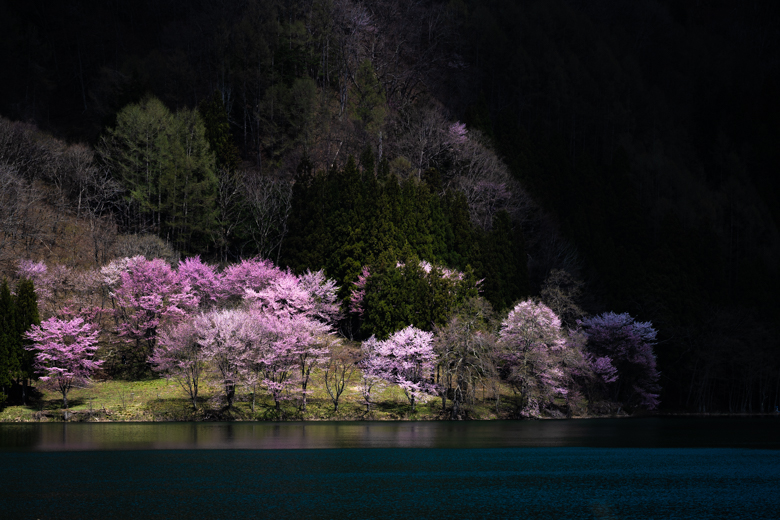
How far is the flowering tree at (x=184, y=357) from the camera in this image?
48.4 m

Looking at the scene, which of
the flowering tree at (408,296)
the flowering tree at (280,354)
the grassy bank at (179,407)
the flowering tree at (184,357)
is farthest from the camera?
the flowering tree at (408,296)

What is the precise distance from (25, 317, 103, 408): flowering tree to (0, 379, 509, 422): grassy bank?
4.45 feet

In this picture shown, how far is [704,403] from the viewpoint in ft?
243

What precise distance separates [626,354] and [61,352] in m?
48.7

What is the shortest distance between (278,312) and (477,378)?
16864 millimetres

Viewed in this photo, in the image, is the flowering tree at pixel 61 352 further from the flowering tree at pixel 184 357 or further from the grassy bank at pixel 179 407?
the flowering tree at pixel 184 357

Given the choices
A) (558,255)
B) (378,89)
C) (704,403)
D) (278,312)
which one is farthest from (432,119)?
(704,403)

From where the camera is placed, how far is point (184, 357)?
162 ft

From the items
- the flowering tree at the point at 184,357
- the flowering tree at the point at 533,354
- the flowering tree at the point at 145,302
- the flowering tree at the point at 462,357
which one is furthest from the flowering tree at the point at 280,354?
the flowering tree at the point at 533,354

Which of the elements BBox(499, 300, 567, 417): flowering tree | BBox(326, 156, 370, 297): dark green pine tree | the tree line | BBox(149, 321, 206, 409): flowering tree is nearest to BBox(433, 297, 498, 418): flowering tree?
the tree line

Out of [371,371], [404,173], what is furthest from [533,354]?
[404,173]

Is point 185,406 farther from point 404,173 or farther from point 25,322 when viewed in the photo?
point 404,173

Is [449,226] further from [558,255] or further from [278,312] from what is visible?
[278,312]

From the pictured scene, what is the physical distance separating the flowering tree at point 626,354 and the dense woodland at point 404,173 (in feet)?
1.57
